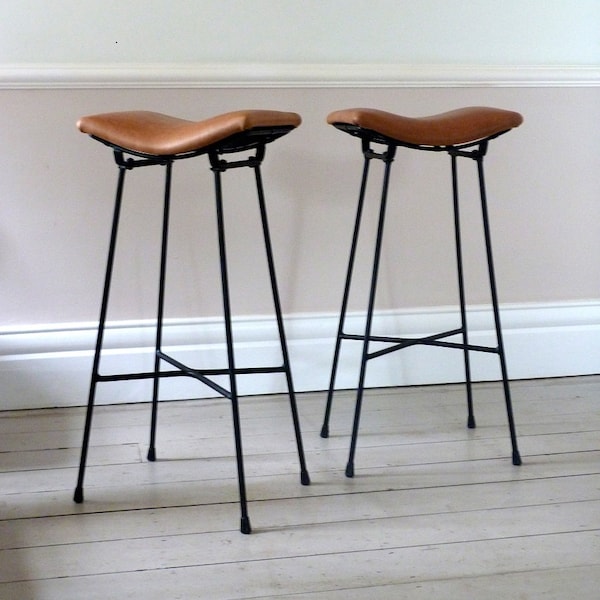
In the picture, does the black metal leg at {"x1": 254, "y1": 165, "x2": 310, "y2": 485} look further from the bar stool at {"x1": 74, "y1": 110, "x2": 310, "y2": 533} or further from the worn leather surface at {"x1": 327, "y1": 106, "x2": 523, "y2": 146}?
the worn leather surface at {"x1": 327, "y1": 106, "x2": 523, "y2": 146}

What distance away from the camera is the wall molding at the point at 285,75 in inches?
79.6

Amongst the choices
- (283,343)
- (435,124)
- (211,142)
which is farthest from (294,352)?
(211,142)

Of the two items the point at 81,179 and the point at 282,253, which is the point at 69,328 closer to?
the point at 81,179

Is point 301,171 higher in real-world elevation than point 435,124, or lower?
lower

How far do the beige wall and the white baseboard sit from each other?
0.13 ft

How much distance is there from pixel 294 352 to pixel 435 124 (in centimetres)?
82

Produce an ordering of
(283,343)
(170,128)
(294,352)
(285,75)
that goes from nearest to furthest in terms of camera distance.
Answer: (170,128)
(283,343)
(285,75)
(294,352)

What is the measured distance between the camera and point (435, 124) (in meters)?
1.64

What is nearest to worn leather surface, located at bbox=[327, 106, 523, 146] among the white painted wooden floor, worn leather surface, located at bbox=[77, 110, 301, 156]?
worn leather surface, located at bbox=[77, 110, 301, 156]

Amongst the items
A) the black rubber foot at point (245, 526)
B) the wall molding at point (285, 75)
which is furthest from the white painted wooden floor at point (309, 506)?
the wall molding at point (285, 75)

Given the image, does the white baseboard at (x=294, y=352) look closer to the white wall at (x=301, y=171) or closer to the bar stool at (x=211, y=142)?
the white wall at (x=301, y=171)

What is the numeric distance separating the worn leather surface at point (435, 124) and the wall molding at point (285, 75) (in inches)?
19.1

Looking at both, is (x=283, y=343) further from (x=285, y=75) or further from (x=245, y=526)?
(x=285, y=75)

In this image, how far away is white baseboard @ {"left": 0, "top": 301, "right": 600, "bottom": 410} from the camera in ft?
6.91
